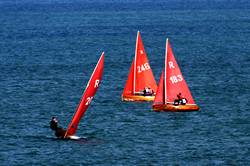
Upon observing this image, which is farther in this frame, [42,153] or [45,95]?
[45,95]

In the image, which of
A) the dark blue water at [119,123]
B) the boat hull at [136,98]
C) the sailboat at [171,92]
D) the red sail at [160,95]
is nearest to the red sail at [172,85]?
the sailboat at [171,92]

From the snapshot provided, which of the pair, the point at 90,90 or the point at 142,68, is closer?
the point at 90,90

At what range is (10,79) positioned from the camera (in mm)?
163875

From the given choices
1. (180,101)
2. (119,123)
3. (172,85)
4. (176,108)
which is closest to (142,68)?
(172,85)

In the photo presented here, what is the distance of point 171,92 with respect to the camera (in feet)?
413

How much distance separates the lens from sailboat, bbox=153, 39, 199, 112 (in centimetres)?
12381

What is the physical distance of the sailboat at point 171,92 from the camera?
123812mm

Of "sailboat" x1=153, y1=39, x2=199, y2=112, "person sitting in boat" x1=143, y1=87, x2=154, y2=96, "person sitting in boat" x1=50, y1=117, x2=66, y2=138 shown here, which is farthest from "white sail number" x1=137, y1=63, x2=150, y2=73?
"person sitting in boat" x1=50, y1=117, x2=66, y2=138

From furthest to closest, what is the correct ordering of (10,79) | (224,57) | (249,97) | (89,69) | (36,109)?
(224,57)
(89,69)
(10,79)
(249,97)
(36,109)

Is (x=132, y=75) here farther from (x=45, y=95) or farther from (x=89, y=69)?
(x=89, y=69)

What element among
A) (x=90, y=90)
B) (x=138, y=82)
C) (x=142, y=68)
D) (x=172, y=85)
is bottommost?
(x=138, y=82)

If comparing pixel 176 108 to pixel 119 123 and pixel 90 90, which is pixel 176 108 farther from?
pixel 90 90

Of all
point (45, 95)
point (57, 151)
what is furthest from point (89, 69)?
point (57, 151)

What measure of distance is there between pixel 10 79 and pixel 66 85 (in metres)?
13.8
